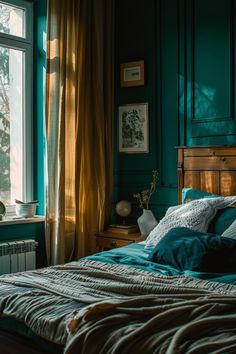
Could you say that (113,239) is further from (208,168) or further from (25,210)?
(208,168)

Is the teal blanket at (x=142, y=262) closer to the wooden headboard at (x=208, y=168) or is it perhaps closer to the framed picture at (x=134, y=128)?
the wooden headboard at (x=208, y=168)

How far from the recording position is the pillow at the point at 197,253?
2.65 meters

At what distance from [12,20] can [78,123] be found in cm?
110

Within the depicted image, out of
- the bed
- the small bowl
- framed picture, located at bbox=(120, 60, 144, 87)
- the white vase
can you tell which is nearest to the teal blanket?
the bed

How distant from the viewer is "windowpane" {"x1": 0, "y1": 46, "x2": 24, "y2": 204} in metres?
4.23

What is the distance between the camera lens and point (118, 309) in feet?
6.23

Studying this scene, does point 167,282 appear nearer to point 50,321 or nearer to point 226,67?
point 50,321

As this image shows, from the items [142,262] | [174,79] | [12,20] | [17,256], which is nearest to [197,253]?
[142,262]

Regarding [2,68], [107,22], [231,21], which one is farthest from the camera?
[107,22]

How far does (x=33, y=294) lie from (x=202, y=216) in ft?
4.82

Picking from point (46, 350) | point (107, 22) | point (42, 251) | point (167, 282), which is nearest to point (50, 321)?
point (46, 350)

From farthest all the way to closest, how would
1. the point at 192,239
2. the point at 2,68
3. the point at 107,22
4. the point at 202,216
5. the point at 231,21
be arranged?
the point at 107,22 → the point at 2,68 → the point at 231,21 → the point at 202,216 → the point at 192,239

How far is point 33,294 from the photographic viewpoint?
7.19ft

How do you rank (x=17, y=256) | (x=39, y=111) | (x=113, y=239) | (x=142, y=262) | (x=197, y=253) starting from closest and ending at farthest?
(x=197, y=253), (x=142, y=262), (x=17, y=256), (x=113, y=239), (x=39, y=111)
